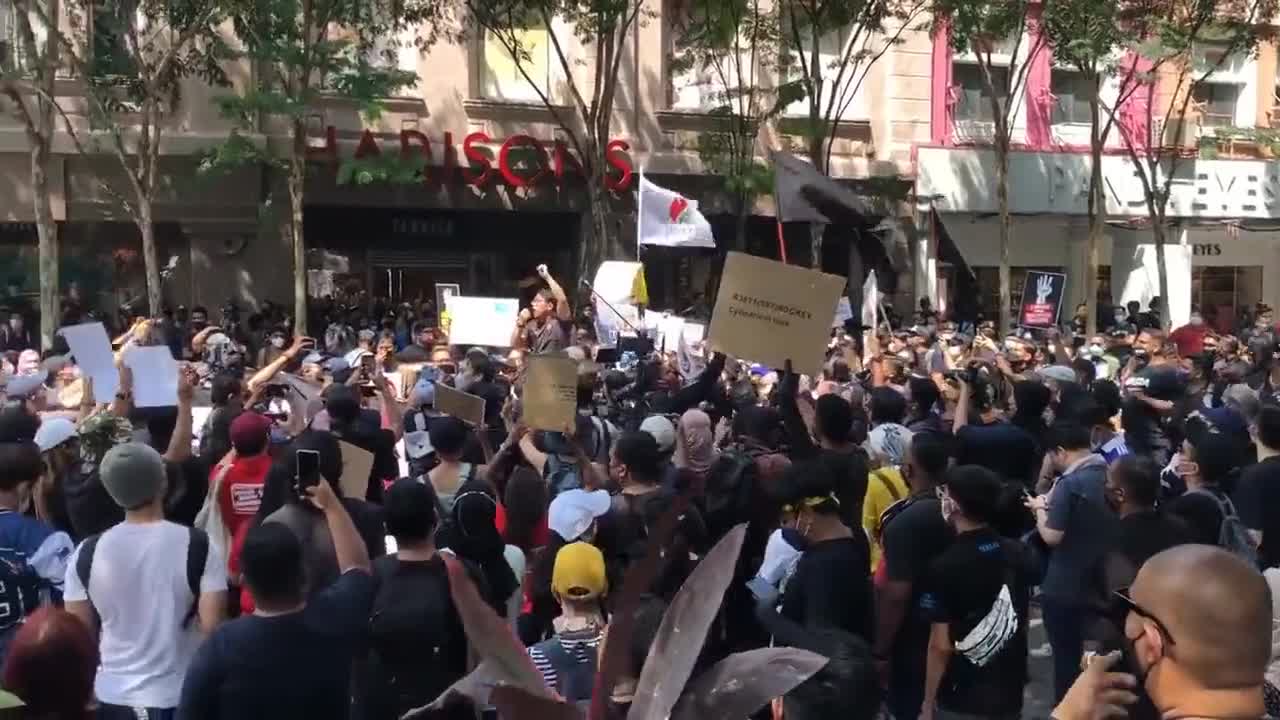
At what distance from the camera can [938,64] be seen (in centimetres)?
2756

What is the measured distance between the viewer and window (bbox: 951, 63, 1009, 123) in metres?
27.9

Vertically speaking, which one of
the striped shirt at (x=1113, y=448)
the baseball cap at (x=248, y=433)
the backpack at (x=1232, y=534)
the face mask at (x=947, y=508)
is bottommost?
the striped shirt at (x=1113, y=448)

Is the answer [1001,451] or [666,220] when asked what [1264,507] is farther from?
[666,220]

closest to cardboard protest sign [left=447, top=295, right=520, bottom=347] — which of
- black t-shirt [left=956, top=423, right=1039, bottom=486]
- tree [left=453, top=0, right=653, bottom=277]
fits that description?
black t-shirt [left=956, top=423, right=1039, bottom=486]

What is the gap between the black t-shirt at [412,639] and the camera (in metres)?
4.30

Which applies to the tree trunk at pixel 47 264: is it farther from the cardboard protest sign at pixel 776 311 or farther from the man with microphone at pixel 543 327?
the cardboard protest sign at pixel 776 311

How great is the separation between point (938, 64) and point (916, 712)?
78.4ft

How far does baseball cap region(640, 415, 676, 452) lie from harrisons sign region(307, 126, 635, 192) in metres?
16.8

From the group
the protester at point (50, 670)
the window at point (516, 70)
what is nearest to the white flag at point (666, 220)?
the window at point (516, 70)

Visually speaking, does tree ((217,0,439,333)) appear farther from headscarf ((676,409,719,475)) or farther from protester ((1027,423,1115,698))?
protester ((1027,423,1115,698))

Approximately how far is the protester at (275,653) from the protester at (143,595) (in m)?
0.62

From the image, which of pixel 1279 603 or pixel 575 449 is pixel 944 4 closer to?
pixel 575 449

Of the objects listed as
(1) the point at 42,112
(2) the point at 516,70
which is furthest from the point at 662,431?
(2) the point at 516,70

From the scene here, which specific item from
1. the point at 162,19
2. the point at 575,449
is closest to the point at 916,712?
the point at 575,449
